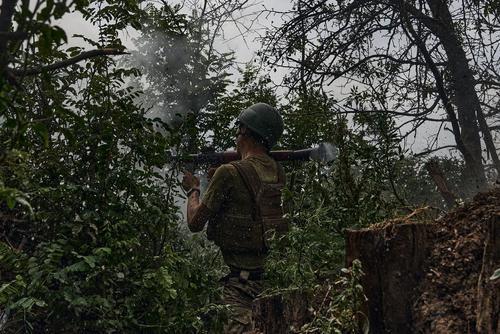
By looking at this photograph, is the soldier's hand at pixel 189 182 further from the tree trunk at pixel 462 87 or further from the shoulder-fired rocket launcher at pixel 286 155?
the tree trunk at pixel 462 87

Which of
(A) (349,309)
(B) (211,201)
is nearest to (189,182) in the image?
(B) (211,201)

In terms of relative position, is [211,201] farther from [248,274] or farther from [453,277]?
[453,277]

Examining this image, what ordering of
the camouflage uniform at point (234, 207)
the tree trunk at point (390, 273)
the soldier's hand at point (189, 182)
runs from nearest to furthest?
the tree trunk at point (390, 273) < the camouflage uniform at point (234, 207) < the soldier's hand at point (189, 182)

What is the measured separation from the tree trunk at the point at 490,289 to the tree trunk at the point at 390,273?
35 centimetres

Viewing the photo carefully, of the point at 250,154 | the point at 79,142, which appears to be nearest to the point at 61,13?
the point at 79,142

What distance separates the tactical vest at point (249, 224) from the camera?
439 centimetres

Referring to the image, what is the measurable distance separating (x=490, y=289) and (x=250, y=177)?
247 centimetres

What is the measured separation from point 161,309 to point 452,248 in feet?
5.36

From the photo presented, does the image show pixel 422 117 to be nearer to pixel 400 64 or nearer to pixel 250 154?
pixel 400 64

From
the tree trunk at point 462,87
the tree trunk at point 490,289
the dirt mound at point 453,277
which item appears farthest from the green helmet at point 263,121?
the tree trunk at point 462,87

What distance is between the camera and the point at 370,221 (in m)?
4.07

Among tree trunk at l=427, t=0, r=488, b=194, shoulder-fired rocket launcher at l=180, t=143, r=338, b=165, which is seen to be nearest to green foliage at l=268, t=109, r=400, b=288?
shoulder-fired rocket launcher at l=180, t=143, r=338, b=165

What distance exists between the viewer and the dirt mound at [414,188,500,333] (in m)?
2.36

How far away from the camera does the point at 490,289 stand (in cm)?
221
